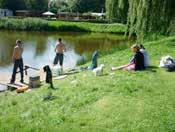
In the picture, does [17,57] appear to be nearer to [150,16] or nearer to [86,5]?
[150,16]

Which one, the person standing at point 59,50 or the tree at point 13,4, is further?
the tree at point 13,4

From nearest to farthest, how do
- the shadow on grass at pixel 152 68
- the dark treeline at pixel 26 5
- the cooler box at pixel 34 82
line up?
the cooler box at pixel 34 82 < the shadow on grass at pixel 152 68 < the dark treeline at pixel 26 5

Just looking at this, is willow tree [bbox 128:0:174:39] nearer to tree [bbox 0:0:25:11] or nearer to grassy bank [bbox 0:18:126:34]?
grassy bank [bbox 0:18:126:34]

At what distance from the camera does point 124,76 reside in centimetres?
1619

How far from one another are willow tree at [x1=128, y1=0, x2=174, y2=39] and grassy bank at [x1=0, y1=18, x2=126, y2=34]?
1594 inches

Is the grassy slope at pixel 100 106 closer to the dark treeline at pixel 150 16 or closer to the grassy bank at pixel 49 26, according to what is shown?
the dark treeline at pixel 150 16

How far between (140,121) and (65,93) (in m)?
3.86

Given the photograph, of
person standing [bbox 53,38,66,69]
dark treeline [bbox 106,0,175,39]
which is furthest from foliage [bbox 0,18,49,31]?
person standing [bbox 53,38,66,69]

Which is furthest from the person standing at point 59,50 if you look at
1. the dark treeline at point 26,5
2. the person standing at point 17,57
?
the dark treeline at point 26,5

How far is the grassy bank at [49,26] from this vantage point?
66750 mm

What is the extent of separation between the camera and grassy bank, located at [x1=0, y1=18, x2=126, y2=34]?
A: 66750 mm

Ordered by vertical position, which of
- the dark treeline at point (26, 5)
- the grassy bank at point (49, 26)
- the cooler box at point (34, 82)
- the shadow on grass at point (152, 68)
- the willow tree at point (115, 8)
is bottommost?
the grassy bank at point (49, 26)

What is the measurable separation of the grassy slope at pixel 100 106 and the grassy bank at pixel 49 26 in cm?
5031

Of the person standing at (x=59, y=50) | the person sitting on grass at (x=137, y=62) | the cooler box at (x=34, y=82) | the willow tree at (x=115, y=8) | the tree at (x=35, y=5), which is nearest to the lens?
the person sitting on grass at (x=137, y=62)
